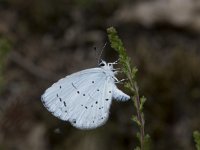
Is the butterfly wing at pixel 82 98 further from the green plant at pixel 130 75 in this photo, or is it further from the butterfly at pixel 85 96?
the green plant at pixel 130 75

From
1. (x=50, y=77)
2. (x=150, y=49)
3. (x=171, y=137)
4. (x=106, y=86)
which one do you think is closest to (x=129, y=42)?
(x=150, y=49)

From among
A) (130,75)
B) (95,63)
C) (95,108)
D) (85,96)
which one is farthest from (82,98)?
(95,63)

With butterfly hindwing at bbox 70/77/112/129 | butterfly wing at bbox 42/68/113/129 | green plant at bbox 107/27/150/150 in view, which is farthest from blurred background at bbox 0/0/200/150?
green plant at bbox 107/27/150/150

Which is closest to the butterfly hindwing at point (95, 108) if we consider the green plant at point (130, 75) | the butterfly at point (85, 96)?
the butterfly at point (85, 96)

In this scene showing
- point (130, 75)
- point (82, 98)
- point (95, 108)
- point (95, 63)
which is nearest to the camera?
point (130, 75)

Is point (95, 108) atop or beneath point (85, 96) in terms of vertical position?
beneath

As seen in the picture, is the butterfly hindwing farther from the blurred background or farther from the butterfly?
the blurred background

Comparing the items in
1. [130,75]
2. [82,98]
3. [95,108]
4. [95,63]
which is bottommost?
[130,75]

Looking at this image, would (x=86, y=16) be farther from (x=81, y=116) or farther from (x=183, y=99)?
(x=81, y=116)

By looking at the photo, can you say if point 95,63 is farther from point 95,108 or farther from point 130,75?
point 130,75
